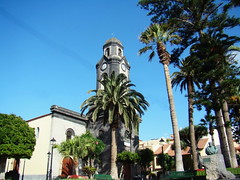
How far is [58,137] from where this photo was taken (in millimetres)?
26781

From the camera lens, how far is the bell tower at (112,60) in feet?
105

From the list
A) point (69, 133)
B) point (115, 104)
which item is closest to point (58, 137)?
point (69, 133)

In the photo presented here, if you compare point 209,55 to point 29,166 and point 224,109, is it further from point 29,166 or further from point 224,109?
point 29,166

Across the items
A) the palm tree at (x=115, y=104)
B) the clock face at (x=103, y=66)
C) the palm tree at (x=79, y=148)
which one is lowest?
the palm tree at (x=79, y=148)

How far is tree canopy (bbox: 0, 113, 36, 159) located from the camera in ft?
73.2

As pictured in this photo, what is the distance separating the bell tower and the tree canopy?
11.7 meters

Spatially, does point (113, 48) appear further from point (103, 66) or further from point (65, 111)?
point (65, 111)

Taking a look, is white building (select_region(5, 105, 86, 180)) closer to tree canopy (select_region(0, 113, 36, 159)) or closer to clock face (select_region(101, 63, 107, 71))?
tree canopy (select_region(0, 113, 36, 159))

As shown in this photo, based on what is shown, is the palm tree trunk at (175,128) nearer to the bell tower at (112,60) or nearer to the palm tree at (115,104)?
the palm tree at (115,104)

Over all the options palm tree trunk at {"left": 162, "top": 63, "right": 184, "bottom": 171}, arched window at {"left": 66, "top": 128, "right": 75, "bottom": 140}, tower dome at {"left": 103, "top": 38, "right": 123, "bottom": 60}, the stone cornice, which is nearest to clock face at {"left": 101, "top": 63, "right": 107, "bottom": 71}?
tower dome at {"left": 103, "top": 38, "right": 123, "bottom": 60}

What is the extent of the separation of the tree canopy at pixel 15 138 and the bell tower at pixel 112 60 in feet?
38.3

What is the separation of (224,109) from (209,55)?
15.7 feet

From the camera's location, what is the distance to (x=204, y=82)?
1802 cm

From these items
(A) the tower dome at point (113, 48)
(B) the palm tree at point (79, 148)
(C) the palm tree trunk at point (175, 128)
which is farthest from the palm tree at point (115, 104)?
(A) the tower dome at point (113, 48)
